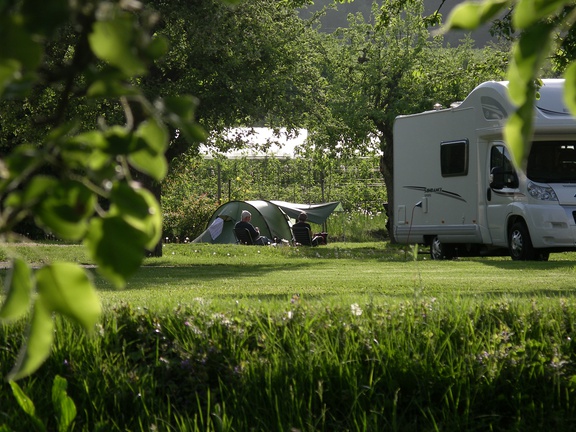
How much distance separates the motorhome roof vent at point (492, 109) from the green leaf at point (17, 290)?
1517 centimetres

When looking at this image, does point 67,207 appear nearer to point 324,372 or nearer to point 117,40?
point 117,40

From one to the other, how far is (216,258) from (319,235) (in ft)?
26.4

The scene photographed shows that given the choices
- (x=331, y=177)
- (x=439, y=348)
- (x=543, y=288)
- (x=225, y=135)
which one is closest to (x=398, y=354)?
(x=439, y=348)

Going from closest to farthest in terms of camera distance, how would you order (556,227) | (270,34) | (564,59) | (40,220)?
(40,220)
(564,59)
(556,227)
(270,34)

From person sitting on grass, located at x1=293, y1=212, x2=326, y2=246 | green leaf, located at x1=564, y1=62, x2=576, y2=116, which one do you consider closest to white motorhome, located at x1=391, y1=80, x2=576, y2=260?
person sitting on grass, located at x1=293, y1=212, x2=326, y2=246

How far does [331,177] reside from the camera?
33750 millimetres

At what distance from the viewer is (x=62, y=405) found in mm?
3955

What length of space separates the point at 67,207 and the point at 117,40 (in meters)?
0.17

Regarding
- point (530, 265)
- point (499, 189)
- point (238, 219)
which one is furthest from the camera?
point (238, 219)

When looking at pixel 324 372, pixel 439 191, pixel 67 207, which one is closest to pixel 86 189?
pixel 67 207

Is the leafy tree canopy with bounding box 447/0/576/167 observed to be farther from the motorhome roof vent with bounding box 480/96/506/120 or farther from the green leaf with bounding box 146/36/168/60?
the motorhome roof vent with bounding box 480/96/506/120

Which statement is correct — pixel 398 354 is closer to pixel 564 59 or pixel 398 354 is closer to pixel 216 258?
pixel 564 59

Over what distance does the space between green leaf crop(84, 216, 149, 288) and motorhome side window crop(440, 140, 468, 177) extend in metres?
16.3

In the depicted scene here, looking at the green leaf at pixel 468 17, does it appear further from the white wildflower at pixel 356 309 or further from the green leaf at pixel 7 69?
the white wildflower at pixel 356 309
